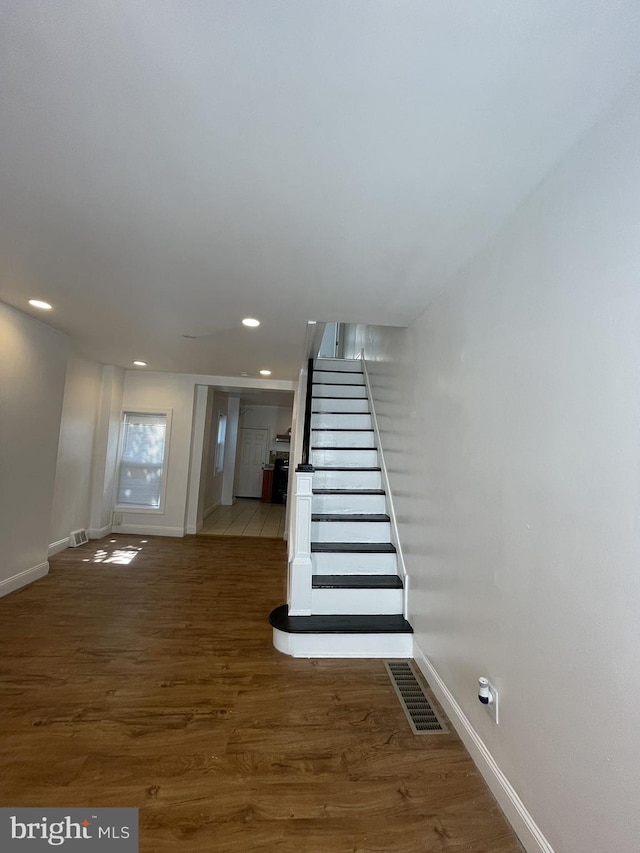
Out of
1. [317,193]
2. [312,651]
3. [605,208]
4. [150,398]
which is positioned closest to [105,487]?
[150,398]

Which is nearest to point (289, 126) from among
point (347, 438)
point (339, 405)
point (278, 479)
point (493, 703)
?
point (493, 703)

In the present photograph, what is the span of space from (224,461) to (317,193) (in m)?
7.34

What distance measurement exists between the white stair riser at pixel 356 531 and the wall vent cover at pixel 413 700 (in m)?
0.93

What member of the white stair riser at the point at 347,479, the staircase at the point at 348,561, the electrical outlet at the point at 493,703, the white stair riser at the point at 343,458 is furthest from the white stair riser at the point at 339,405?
the electrical outlet at the point at 493,703

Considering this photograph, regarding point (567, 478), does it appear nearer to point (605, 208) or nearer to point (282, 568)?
point (605, 208)

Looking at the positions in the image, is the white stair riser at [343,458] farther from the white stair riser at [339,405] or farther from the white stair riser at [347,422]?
the white stair riser at [339,405]

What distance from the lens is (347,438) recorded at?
4.21 m

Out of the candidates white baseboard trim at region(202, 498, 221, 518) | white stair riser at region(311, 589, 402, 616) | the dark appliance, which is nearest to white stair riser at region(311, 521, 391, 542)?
white stair riser at region(311, 589, 402, 616)

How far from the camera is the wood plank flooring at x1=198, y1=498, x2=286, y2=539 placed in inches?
242

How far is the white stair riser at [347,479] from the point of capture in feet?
12.1

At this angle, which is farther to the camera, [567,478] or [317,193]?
[317,193]

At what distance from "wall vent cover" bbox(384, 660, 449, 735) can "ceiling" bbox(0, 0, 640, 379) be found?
2.30m

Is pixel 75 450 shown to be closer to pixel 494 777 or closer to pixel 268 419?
pixel 494 777

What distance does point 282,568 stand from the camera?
444 cm
